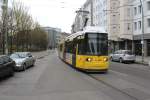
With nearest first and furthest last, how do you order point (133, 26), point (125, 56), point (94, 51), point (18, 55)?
point (94, 51)
point (18, 55)
point (125, 56)
point (133, 26)

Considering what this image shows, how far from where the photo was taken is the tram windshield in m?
21.2

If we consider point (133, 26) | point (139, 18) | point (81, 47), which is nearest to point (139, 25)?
point (139, 18)

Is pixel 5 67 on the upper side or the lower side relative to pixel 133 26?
lower

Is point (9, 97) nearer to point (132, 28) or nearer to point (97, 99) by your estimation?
point (97, 99)

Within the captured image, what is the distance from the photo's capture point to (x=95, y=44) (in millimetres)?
21328

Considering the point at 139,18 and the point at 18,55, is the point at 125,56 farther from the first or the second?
the point at 139,18

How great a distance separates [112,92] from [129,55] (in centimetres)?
2782

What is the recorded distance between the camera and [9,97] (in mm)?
11086

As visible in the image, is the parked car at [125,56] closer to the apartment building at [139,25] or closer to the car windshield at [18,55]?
the apartment building at [139,25]

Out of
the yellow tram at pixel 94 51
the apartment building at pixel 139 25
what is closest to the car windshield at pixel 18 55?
the yellow tram at pixel 94 51

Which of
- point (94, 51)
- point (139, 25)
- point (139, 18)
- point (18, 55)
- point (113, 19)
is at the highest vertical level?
point (113, 19)

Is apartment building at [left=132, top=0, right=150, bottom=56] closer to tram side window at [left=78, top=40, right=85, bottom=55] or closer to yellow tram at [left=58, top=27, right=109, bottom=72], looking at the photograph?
tram side window at [left=78, top=40, right=85, bottom=55]

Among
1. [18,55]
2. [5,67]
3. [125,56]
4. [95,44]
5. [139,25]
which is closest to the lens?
[5,67]

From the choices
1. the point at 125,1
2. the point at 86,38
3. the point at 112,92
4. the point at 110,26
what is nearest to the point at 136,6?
the point at 125,1
